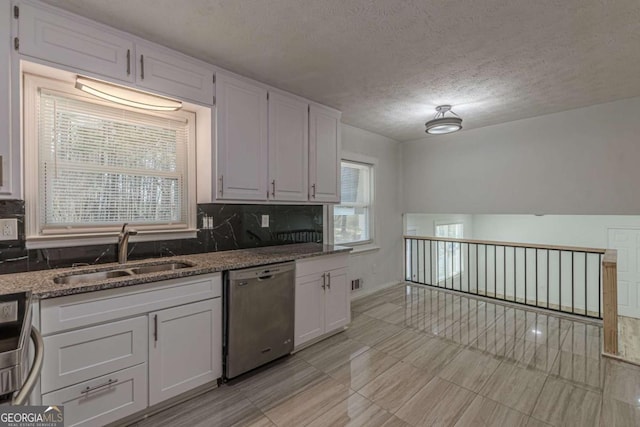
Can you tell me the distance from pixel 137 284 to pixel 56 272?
617mm

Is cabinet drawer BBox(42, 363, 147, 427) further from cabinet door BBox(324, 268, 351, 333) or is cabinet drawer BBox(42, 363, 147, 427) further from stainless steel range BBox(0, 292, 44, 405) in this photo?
cabinet door BBox(324, 268, 351, 333)

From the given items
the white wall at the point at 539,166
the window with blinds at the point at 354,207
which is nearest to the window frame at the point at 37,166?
the window with blinds at the point at 354,207

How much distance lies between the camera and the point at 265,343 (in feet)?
7.89

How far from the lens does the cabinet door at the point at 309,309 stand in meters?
2.69

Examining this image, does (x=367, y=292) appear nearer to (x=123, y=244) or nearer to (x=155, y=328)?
(x=155, y=328)

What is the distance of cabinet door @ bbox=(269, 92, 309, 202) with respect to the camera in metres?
2.85

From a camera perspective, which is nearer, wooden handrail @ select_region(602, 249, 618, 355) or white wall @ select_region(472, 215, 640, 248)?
wooden handrail @ select_region(602, 249, 618, 355)

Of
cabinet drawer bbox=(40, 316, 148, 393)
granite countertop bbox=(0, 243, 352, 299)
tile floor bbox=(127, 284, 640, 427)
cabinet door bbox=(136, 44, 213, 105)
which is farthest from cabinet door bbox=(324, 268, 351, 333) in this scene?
cabinet door bbox=(136, 44, 213, 105)

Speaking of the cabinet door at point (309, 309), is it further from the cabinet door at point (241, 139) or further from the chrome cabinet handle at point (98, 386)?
the chrome cabinet handle at point (98, 386)

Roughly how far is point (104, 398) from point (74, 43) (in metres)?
2.12

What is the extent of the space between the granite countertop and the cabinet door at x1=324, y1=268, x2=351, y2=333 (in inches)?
10.8

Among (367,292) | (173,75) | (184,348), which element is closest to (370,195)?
(367,292)

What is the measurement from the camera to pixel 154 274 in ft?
6.16

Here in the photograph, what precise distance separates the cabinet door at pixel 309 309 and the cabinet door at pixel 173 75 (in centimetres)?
179
